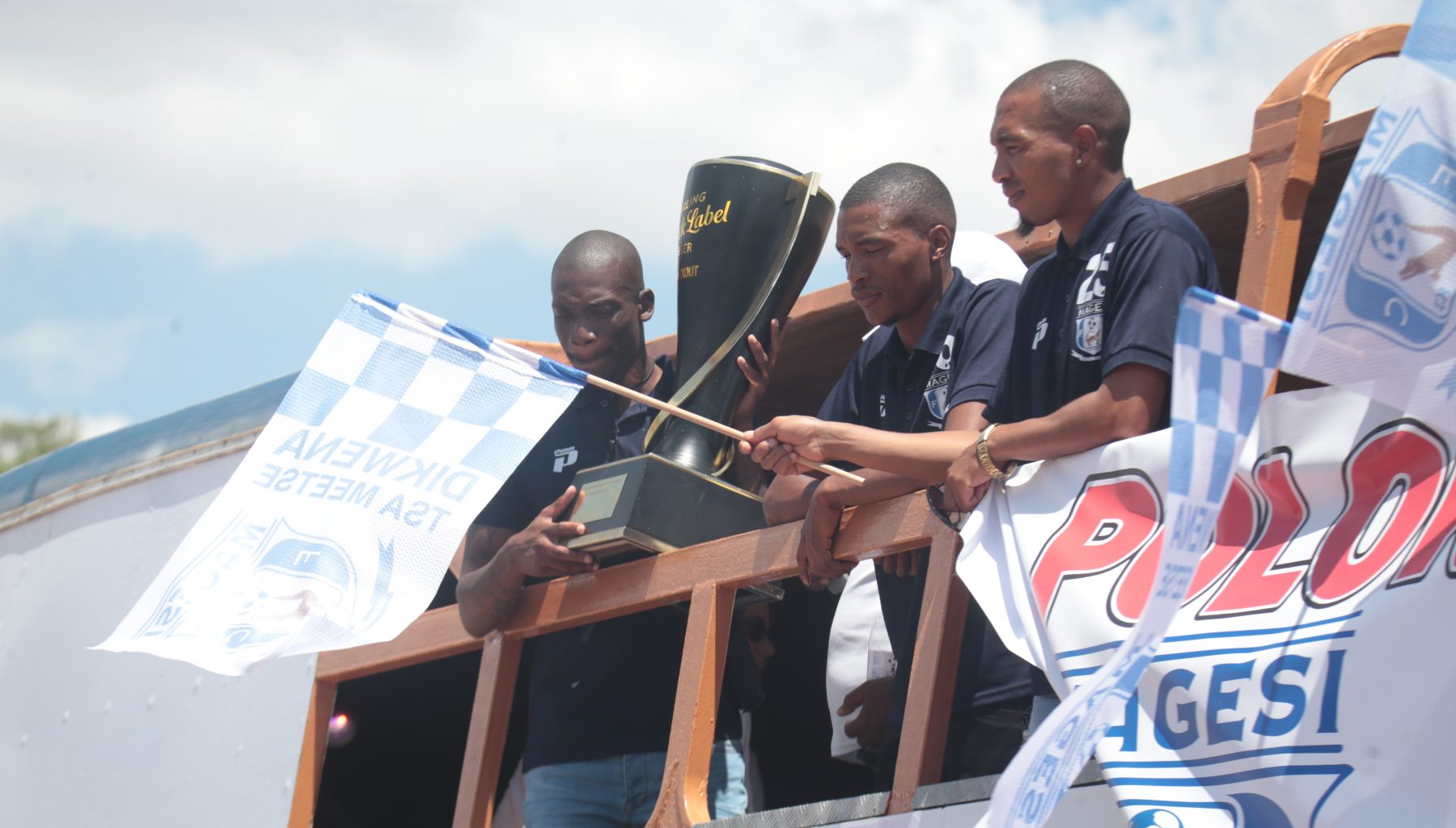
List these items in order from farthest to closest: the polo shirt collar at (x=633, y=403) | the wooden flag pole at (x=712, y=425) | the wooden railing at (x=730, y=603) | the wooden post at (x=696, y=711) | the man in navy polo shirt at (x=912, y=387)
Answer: the polo shirt collar at (x=633, y=403)
the wooden post at (x=696, y=711)
the wooden flag pole at (x=712, y=425)
the man in navy polo shirt at (x=912, y=387)
the wooden railing at (x=730, y=603)

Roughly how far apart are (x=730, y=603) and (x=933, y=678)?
2.41 feet

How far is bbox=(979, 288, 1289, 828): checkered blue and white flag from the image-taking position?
2240mm

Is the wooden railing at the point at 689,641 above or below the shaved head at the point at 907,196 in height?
below

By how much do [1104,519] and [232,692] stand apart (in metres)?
3.15

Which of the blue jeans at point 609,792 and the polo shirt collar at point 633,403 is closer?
the blue jeans at point 609,792

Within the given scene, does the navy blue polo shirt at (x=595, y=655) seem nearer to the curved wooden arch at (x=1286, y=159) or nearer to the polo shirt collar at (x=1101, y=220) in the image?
the polo shirt collar at (x=1101, y=220)

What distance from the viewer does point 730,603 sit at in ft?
12.2

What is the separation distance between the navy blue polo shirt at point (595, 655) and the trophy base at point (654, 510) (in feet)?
0.71

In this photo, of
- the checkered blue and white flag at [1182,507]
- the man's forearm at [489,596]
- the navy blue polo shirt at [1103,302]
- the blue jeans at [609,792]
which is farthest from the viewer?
the man's forearm at [489,596]

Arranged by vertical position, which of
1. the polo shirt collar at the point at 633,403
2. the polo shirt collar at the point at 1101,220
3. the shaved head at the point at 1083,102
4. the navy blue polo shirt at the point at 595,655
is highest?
the shaved head at the point at 1083,102

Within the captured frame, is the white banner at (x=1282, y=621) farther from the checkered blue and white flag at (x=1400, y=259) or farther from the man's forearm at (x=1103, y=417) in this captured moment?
the checkered blue and white flag at (x=1400, y=259)

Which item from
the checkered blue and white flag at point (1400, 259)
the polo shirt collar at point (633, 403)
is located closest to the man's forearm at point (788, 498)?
the polo shirt collar at point (633, 403)

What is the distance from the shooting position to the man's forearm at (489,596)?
13.3 feet

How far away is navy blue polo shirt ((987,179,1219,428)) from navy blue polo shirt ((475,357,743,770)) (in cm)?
127
